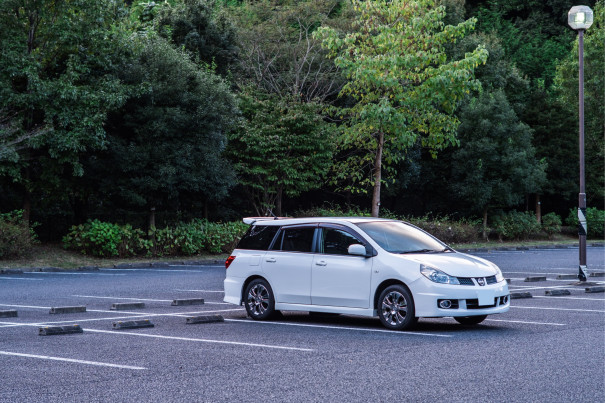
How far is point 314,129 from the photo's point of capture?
32.0 metres

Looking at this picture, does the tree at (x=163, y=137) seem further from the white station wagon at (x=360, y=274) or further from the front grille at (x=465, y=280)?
the front grille at (x=465, y=280)

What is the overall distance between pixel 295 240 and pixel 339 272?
1144 millimetres

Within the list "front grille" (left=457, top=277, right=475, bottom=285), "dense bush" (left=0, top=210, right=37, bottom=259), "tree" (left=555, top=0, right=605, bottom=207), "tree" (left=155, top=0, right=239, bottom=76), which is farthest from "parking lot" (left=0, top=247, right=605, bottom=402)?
"tree" (left=555, top=0, right=605, bottom=207)

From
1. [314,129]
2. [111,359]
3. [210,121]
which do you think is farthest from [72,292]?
[314,129]

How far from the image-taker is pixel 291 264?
11.8 meters

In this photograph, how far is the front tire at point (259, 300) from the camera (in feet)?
39.4

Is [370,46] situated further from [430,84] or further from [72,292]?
[72,292]

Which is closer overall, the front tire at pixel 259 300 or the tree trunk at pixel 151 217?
the front tire at pixel 259 300

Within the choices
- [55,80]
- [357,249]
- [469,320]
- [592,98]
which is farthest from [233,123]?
[592,98]

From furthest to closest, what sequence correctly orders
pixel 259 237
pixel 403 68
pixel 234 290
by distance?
pixel 403 68, pixel 259 237, pixel 234 290

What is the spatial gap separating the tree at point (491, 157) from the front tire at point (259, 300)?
28102mm

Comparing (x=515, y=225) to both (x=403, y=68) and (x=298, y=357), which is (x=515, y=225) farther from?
(x=298, y=357)

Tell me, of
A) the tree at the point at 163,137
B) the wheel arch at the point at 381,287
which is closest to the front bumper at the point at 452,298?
the wheel arch at the point at 381,287

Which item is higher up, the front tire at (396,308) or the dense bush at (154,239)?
the dense bush at (154,239)
